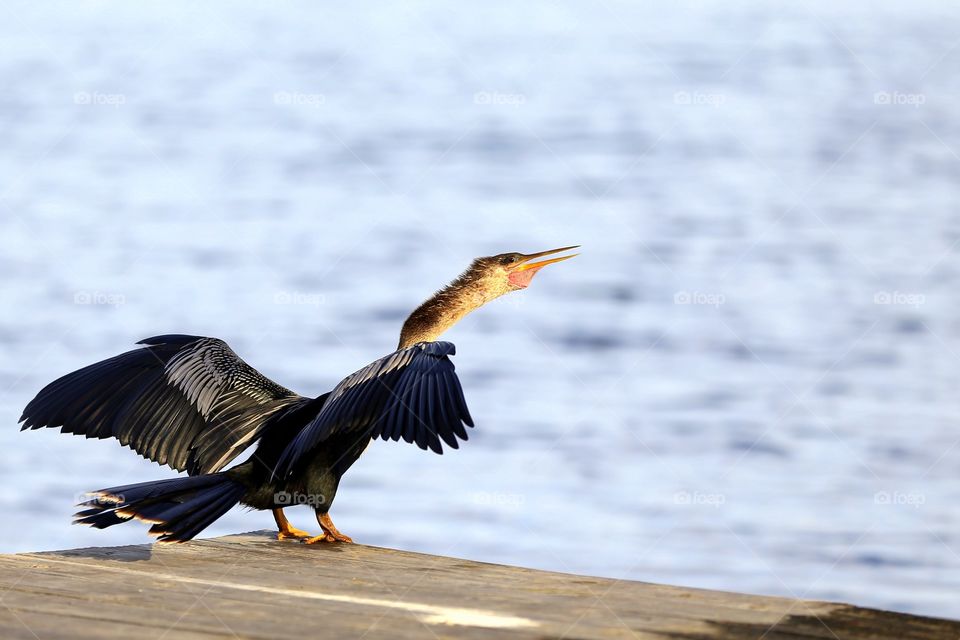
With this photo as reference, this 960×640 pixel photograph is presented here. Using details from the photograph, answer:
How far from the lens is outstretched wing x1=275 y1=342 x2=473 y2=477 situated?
5.05 metres

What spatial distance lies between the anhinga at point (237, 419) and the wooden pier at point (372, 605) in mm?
405

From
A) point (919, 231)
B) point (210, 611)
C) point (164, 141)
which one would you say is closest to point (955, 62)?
point (919, 231)

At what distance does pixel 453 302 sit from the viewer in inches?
276

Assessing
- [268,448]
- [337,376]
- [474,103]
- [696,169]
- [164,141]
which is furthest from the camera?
[474,103]

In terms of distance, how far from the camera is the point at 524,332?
14.1 metres

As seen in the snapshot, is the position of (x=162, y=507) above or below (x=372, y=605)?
above

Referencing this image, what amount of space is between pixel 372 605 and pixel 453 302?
2957mm

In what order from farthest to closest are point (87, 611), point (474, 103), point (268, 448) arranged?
1. point (474, 103)
2. point (268, 448)
3. point (87, 611)

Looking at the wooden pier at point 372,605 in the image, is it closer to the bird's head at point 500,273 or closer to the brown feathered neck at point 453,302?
the brown feathered neck at point 453,302

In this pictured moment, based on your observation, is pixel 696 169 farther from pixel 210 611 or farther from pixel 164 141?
pixel 210 611

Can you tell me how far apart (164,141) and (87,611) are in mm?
18552

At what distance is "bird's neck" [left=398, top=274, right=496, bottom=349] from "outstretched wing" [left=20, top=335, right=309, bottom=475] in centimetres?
66

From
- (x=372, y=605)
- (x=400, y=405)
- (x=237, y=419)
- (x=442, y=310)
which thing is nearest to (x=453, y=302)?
(x=442, y=310)

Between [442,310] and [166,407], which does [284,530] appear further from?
[442,310]
